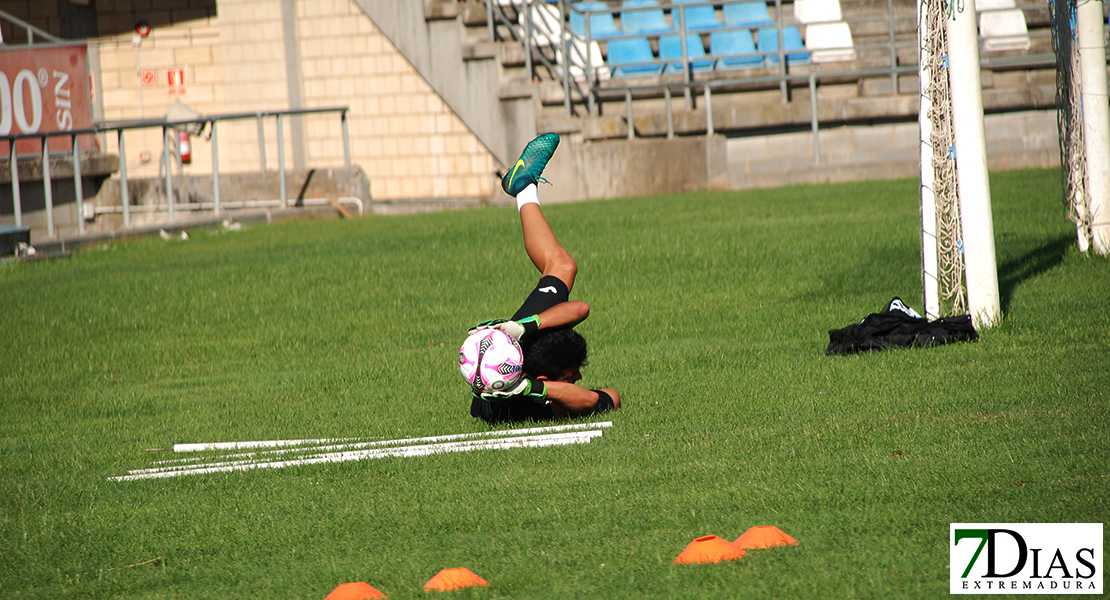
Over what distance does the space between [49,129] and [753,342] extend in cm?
1444

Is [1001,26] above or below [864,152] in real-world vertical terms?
above

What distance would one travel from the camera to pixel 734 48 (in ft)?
68.3

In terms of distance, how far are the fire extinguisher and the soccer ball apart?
68.3ft

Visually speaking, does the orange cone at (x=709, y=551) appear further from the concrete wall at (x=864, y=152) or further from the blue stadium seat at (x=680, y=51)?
the blue stadium seat at (x=680, y=51)

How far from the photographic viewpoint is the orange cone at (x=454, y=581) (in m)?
3.80

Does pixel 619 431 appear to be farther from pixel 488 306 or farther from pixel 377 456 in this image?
pixel 488 306

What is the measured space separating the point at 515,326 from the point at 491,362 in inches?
11.3

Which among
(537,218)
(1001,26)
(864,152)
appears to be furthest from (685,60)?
(537,218)

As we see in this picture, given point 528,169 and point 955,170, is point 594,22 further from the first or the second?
point 528,169

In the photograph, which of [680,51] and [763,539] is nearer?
[763,539]

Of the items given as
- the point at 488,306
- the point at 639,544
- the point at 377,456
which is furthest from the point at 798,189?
the point at 639,544

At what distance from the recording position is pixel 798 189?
17.4 metres

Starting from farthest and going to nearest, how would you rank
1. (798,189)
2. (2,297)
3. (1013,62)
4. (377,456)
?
(1013,62), (798,189), (2,297), (377,456)

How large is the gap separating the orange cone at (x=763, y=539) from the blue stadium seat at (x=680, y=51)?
17.6 meters
